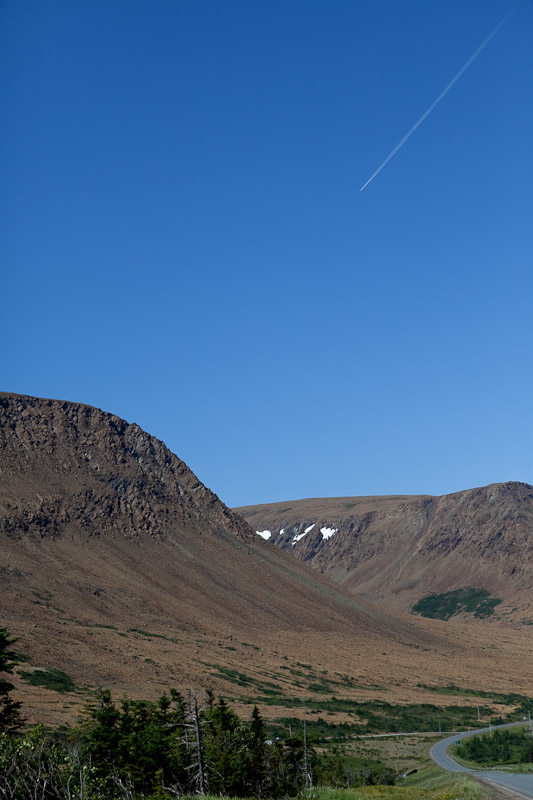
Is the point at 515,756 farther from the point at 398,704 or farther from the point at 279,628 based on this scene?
the point at 279,628

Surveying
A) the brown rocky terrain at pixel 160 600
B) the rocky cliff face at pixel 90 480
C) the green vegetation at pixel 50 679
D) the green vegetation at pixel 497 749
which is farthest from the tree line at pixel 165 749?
the rocky cliff face at pixel 90 480

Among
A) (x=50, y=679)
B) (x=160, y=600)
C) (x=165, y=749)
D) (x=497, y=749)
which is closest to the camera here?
(x=165, y=749)

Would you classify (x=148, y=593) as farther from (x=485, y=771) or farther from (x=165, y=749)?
(x=485, y=771)

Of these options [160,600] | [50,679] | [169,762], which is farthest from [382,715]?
[169,762]

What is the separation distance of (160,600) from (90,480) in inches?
1401

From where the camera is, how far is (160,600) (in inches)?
4970

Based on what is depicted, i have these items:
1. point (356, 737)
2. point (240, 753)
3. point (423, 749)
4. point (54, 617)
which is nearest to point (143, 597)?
point (54, 617)

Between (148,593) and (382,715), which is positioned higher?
(148,593)

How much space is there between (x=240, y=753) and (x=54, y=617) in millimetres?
73128

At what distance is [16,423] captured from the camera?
152m

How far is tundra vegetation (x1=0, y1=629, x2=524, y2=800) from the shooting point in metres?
18.3

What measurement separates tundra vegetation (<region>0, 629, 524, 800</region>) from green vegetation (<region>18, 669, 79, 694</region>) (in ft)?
75.6

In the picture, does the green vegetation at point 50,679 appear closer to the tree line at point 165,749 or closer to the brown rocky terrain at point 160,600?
the brown rocky terrain at point 160,600

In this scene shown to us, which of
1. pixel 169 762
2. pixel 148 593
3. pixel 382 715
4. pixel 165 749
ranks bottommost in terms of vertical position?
pixel 382 715
